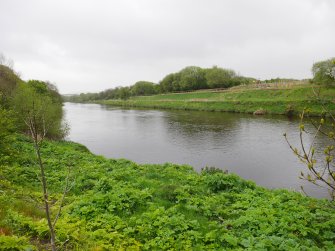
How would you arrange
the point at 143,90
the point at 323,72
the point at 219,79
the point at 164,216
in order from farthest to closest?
the point at 143,90, the point at 219,79, the point at 323,72, the point at 164,216

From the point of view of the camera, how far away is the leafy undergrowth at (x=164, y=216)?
779cm

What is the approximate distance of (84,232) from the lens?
8.15m

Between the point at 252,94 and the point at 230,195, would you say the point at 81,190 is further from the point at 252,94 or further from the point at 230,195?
the point at 252,94

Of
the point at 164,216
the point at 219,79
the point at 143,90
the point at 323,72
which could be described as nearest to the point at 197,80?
the point at 219,79

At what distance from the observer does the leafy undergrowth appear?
7785mm

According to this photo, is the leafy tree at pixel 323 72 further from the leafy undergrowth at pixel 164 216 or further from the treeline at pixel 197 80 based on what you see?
the leafy undergrowth at pixel 164 216

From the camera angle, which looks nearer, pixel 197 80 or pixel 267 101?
pixel 267 101

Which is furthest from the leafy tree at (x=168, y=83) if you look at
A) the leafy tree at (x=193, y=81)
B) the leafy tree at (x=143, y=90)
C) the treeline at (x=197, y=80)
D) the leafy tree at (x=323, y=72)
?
the leafy tree at (x=323, y=72)

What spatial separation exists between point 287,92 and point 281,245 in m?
64.2

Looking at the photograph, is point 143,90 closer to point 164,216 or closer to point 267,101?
point 267,101

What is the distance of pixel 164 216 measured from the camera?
31.0ft

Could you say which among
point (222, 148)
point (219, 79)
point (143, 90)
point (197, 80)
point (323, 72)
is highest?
point (197, 80)

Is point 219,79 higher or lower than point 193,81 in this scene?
lower

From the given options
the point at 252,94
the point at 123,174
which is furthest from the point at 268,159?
the point at 252,94
